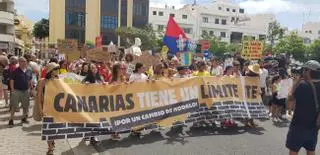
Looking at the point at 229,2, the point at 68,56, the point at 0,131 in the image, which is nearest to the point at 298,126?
the point at 0,131

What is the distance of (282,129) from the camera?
10.7 meters

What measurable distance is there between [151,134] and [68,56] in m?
7.78

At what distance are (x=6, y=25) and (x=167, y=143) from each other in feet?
179

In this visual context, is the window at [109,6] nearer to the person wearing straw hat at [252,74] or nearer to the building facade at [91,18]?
the building facade at [91,18]

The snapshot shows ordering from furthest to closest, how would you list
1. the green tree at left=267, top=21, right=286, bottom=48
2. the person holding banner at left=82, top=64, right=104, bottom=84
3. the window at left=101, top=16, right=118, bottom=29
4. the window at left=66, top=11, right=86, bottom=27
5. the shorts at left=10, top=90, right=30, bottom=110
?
the window at left=101, top=16, right=118, bottom=29
the green tree at left=267, top=21, right=286, bottom=48
the window at left=66, top=11, right=86, bottom=27
the shorts at left=10, top=90, right=30, bottom=110
the person holding banner at left=82, top=64, right=104, bottom=84

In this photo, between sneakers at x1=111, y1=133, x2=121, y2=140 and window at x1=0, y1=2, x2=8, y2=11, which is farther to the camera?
window at x1=0, y1=2, x2=8, y2=11

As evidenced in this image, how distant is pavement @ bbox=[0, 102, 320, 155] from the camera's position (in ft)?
26.0

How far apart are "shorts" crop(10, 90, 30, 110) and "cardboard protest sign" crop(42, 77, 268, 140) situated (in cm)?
295

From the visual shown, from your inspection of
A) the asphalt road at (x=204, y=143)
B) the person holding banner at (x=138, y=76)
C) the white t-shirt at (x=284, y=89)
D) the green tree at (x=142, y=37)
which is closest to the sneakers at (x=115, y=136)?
the asphalt road at (x=204, y=143)

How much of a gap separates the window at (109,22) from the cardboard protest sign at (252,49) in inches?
2308

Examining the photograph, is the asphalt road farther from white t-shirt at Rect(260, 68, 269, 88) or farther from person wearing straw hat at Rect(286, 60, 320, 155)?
white t-shirt at Rect(260, 68, 269, 88)

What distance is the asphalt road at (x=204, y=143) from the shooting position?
8.02 meters

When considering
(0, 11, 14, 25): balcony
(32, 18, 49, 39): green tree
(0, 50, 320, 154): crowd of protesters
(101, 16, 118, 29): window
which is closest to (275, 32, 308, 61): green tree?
(101, 16, 118, 29): window

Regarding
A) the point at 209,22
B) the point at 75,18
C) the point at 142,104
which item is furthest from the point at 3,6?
the point at 142,104
